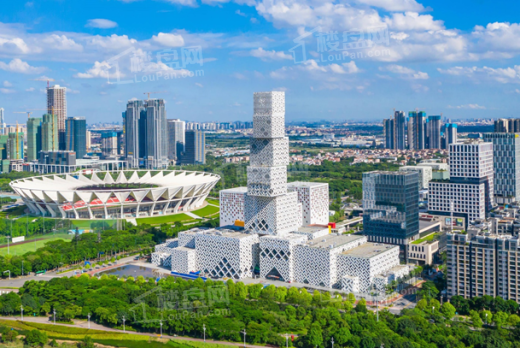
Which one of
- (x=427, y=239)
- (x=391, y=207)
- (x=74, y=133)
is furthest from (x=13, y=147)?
(x=427, y=239)

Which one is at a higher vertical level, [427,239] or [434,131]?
[434,131]

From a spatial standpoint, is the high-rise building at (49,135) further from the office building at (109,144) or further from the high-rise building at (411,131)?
the high-rise building at (411,131)

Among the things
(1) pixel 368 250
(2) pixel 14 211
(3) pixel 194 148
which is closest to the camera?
(1) pixel 368 250

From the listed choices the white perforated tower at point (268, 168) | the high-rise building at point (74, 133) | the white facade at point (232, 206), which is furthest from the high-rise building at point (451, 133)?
the white perforated tower at point (268, 168)

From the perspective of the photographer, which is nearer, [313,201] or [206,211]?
[313,201]

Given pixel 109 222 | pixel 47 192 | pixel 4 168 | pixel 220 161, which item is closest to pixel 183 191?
pixel 109 222

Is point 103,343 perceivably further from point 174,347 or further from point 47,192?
point 47,192

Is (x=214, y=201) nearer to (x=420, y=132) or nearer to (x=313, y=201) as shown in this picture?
(x=313, y=201)

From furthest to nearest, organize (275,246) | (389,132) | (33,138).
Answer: (389,132), (33,138), (275,246)
